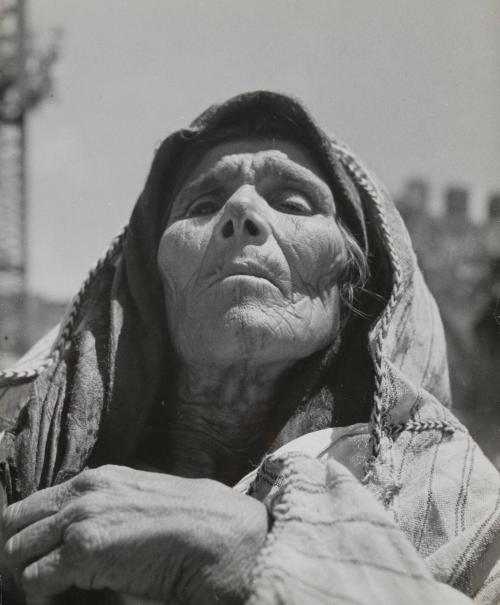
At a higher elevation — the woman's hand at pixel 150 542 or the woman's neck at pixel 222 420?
the woman's hand at pixel 150 542

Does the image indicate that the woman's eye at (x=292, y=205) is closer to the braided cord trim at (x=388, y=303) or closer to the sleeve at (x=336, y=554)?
the braided cord trim at (x=388, y=303)

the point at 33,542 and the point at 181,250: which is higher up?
the point at 181,250

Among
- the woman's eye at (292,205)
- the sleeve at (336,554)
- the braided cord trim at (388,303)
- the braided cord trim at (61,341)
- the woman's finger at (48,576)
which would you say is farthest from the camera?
the braided cord trim at (61,341)

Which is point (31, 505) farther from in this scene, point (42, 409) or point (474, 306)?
point (474, 306)

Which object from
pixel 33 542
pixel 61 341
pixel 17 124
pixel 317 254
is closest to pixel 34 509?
pixel 33 542

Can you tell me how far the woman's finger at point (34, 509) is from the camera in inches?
75.9

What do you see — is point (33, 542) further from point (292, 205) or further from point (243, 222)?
point (292, 205)

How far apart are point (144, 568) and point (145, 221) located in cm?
121

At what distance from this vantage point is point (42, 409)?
242 cm

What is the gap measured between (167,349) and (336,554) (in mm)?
1031

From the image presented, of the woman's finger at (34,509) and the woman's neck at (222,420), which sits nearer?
the woman's finger at (34,509)

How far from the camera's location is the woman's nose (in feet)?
8.07

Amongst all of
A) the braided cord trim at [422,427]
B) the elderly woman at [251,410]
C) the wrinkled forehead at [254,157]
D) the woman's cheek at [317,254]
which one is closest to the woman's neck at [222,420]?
the elderly woman at [251,410]

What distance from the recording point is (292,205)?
8.48 ft
